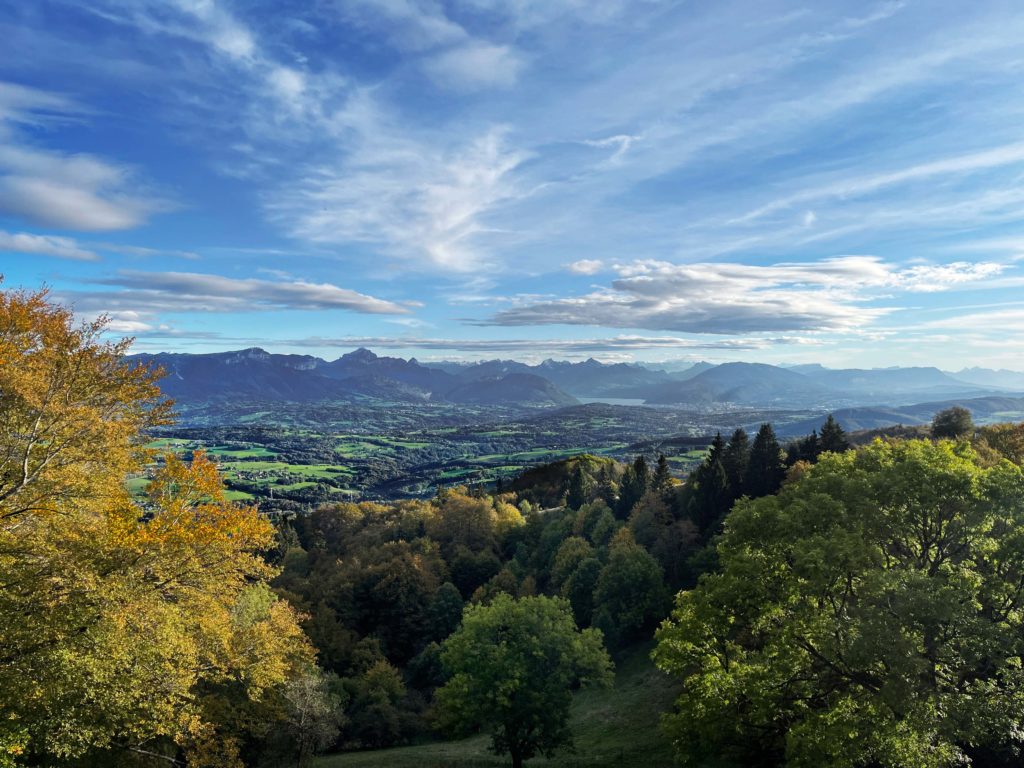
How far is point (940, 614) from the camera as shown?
1510 cm

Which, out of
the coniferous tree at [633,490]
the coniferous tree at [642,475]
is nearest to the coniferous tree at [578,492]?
the coniferous tree at [633,490]

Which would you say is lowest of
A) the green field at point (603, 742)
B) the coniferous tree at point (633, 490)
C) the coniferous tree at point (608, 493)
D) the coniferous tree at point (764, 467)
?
the green field at point (603, 742)

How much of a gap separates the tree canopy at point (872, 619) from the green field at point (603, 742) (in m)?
9.97

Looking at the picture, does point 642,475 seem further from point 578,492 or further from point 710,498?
point 710,498

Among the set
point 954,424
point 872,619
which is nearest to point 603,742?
point 872,619

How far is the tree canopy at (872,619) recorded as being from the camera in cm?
1532

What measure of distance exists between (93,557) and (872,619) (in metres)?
27.3

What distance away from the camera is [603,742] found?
3541 cm

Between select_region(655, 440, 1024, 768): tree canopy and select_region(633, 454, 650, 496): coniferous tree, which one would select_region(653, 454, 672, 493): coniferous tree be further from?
select_region(655, 440, 1024, 768): tree canopy

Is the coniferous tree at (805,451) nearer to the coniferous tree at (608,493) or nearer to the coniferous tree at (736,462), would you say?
the coniferous tree at (736,462)

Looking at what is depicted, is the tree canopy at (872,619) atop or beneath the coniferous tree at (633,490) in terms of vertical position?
atop

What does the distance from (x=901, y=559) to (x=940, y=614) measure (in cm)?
644

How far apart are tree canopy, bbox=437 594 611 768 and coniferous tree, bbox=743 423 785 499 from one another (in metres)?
43.2

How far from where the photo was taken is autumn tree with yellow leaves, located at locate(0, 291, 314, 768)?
58.6ft
